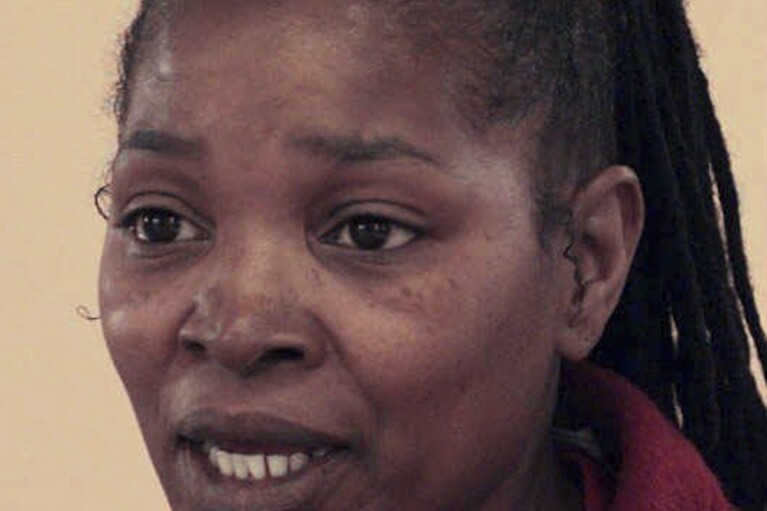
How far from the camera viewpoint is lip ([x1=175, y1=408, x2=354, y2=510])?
4.47ft

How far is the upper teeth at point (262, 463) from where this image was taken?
4.57 ft

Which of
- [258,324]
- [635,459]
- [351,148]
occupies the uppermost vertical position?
[351,148]

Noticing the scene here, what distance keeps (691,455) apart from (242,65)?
0.55m

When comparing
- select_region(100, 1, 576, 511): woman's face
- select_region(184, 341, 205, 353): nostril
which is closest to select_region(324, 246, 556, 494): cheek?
select_region(100, 1, 576, 511): woman's face

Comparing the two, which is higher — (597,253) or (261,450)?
(597,253)

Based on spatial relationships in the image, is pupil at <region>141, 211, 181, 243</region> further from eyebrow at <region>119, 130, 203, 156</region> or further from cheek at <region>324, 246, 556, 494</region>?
cheek at <region>324, 246, 556, 494</region>

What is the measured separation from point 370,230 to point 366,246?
1 cm

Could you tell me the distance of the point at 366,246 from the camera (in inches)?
55.4

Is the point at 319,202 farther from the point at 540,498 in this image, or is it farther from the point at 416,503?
the point at 540,498

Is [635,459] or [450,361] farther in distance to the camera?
[635,459]

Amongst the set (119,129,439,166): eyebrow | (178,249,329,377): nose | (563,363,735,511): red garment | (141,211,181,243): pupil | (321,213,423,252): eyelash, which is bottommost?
(563,363,735,511): red garment

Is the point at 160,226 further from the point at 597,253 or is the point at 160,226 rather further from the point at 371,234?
the point at 597,253

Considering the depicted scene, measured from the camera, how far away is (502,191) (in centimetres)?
144

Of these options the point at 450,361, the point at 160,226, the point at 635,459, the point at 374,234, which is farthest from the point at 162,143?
the point at 635,459
